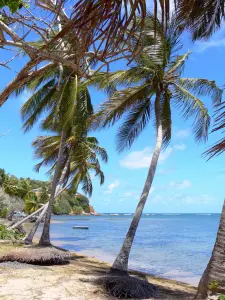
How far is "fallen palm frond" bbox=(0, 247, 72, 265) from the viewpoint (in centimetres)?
1111

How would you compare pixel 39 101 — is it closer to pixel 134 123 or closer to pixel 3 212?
pixel 134 123

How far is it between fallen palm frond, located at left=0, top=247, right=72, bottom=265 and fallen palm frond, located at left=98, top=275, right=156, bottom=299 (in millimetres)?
3619

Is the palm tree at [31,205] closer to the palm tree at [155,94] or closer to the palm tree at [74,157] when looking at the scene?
the palm tree at [74,157]

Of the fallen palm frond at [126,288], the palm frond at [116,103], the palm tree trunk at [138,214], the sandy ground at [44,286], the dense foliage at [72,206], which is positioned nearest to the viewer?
the sandy ground at [44,286]

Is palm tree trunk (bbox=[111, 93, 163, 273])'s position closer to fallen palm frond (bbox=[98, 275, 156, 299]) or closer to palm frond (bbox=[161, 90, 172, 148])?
palm frond (bbox=[161, 90, 172, 148])

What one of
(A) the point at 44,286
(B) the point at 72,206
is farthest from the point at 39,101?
(B) the point at 72,206

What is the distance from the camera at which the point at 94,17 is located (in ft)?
5.84

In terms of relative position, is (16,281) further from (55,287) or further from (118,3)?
(118,3)

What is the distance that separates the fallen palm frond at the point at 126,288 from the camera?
7.83 m

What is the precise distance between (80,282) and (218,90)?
865 cm

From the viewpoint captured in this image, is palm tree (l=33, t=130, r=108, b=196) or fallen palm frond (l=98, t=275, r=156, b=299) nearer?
fallen palm frond (l=98, t=275, r=156, b=299)

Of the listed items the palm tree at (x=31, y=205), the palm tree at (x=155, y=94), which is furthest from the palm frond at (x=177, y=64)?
the palm tree at (x=31, y=205)

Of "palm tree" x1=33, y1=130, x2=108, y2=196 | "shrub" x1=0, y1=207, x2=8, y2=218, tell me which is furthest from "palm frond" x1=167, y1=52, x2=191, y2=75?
"shrub" x1=0, y1=207, x2=8, y2=218

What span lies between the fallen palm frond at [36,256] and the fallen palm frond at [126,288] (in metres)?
3.62
